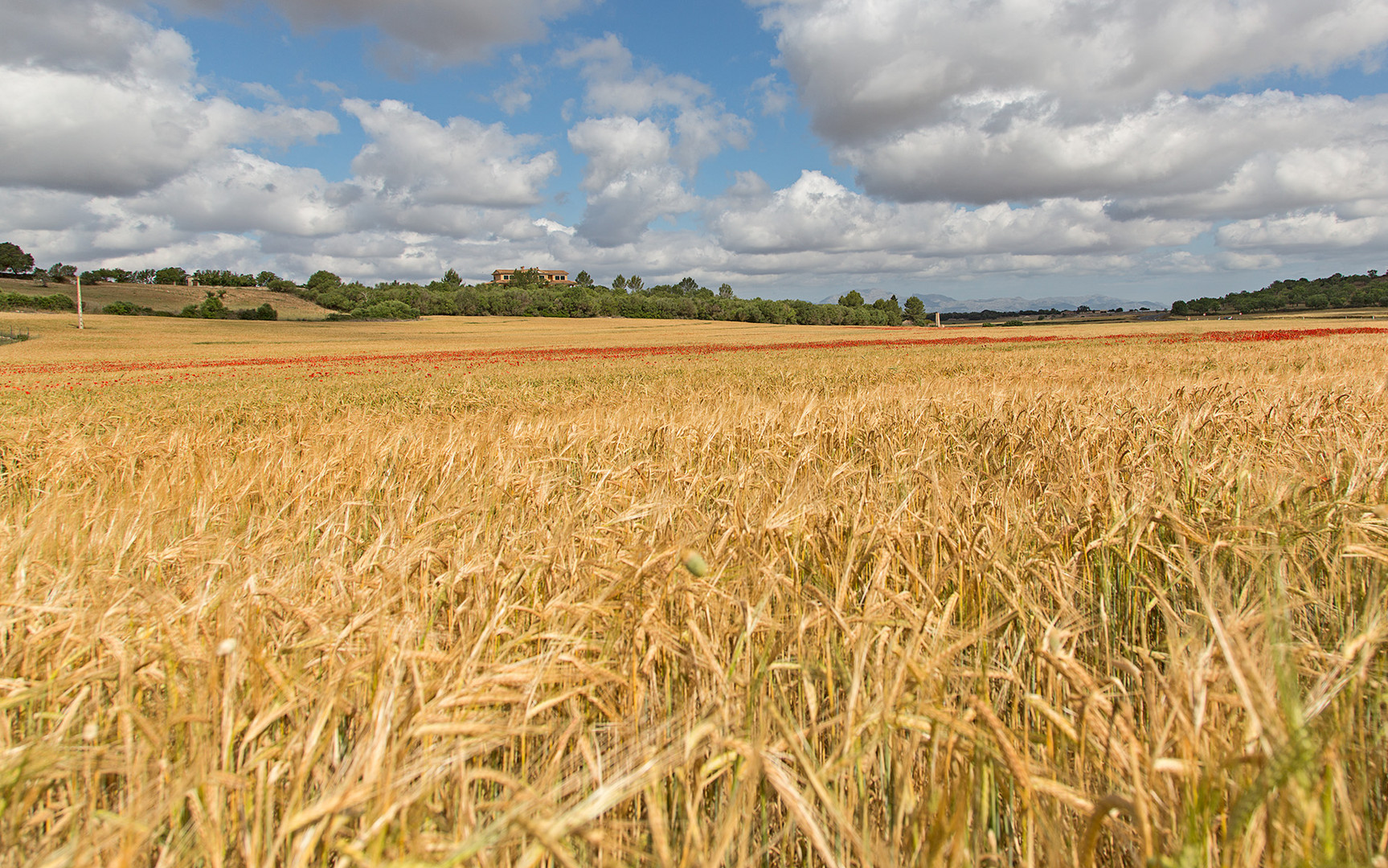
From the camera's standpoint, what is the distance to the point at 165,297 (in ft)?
281

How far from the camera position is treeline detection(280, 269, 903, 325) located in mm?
90688

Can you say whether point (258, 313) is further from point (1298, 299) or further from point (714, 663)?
point (1298, 299)

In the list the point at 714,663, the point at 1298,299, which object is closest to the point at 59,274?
the point at 714,663

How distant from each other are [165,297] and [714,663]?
111 m

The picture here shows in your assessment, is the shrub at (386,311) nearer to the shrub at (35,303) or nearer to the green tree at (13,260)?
the shrub at (35,303)

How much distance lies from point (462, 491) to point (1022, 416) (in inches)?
172

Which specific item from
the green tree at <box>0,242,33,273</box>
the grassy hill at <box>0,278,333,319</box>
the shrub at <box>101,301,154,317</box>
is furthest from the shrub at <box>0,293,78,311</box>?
the green tree at <box>0,242,33,273</box>

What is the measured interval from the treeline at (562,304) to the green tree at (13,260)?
41.7 m

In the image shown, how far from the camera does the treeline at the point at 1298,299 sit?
Answer: 8919cm

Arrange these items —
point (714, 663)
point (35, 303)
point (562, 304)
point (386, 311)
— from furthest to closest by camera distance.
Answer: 1. point (562, 304)
2. point (386, 311)
3. point (35, 303)
4. point (714, 663)

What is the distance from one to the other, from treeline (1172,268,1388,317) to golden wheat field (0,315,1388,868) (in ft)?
374

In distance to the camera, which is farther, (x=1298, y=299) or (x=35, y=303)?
(x=1298, y=299)

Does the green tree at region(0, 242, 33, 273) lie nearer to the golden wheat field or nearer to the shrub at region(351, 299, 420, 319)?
the shrub at region(351, 299, 420, 319)

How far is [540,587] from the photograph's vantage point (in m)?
2.37
